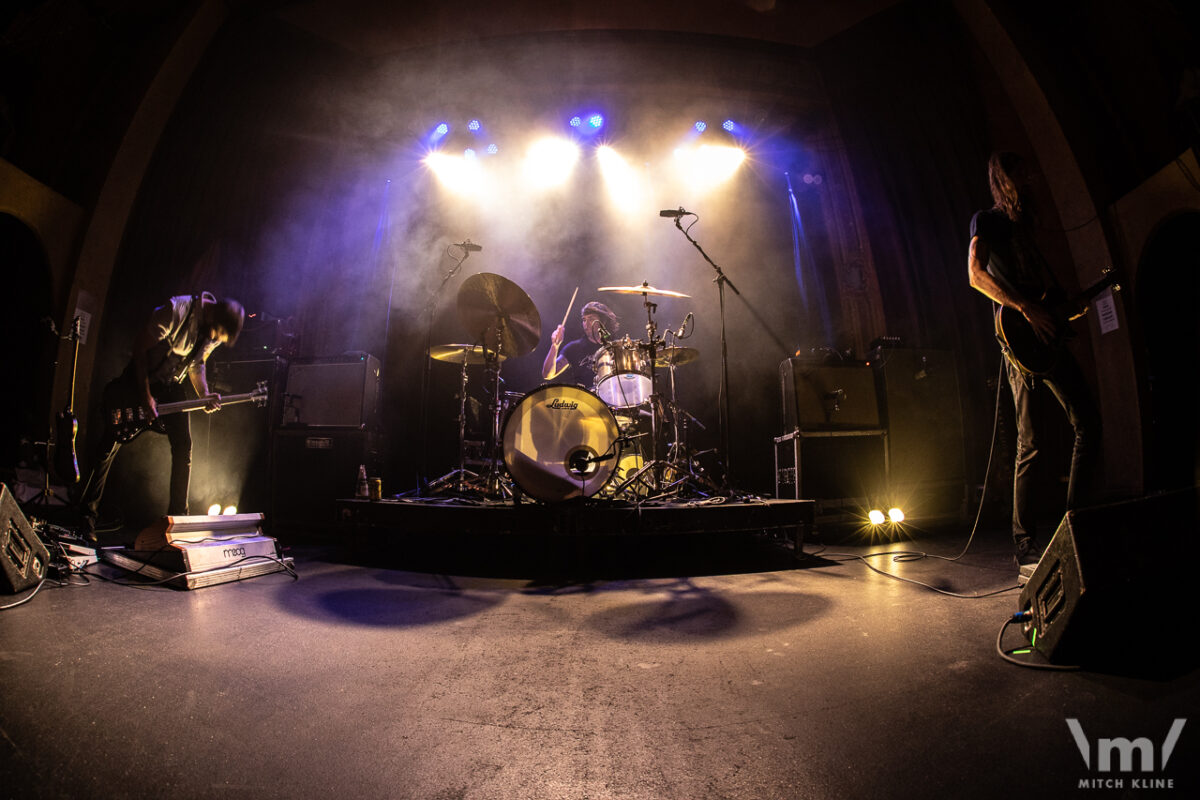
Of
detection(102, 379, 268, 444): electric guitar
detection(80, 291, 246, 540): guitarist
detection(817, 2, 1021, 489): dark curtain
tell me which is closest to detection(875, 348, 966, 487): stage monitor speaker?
detection(817, 2, 1021, 489): dark curtain

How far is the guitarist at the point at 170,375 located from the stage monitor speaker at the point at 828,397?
5586 millimetres

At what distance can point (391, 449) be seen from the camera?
621 cm

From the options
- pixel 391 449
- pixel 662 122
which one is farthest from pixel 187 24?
pixel 662 122

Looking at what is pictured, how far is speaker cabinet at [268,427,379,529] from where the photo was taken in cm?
482

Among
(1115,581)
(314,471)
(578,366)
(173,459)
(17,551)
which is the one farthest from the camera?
(578,366)

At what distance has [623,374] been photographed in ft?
15.7

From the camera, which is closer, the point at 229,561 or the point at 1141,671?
the point at 1141,671

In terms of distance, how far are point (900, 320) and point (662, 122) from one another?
460cm

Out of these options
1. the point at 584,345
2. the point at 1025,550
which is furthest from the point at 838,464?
the point at 584,345

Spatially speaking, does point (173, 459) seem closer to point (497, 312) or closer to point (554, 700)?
point (497, 312)

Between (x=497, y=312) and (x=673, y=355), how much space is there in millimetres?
1677

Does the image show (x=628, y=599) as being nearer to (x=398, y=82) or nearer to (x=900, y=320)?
(x=900, y=320)

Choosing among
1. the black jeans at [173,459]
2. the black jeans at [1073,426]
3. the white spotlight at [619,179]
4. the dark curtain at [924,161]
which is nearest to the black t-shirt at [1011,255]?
the black jeans at [1073,426]

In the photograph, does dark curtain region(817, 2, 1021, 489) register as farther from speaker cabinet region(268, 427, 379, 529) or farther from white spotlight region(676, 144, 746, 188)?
Result: speaker cabinet region(268, 427, 379, 529)
